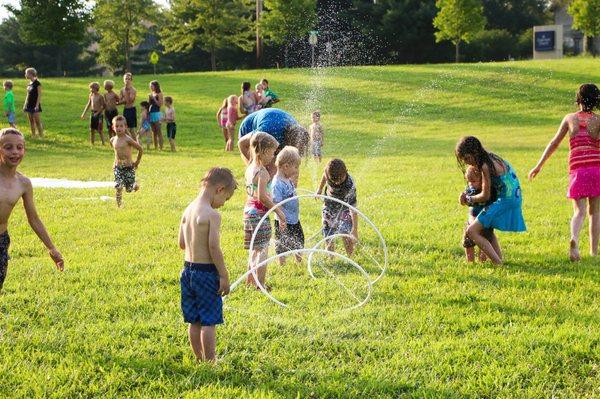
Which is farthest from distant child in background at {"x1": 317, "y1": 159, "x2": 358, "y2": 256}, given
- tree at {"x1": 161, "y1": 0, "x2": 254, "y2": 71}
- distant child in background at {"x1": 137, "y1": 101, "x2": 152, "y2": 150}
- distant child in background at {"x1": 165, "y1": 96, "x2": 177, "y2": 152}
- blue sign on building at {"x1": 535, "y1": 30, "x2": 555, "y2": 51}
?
blue sign on building at {"x1": 535, "y1": 30, "x2": 555, "y2": 51}

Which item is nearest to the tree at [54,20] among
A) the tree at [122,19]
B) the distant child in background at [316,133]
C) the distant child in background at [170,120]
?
the tree at [122,19]

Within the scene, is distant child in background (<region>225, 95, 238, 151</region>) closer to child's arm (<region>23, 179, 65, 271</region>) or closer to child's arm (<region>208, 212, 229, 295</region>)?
child's arm (<region>23, 179, 65, 271</region>)

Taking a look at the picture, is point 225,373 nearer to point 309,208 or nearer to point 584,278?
point 584,278

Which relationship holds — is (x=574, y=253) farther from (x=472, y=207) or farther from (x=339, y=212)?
(x=339, y=212)

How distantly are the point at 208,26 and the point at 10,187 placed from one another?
52053mm

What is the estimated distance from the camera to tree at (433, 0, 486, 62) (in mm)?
48541

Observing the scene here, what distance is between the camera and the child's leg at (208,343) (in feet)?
14.4

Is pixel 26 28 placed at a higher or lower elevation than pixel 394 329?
higher

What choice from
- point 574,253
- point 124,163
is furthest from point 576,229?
point 124,163

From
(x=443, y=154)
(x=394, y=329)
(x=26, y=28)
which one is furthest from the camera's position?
(x=26, y=28)

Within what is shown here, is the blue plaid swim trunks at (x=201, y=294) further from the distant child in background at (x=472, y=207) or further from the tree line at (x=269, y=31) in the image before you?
the tree line at (x=269, y=31)

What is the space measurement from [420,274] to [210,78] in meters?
35.3

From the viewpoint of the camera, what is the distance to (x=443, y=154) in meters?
18.2

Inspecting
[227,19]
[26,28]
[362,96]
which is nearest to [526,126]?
[362,96]
